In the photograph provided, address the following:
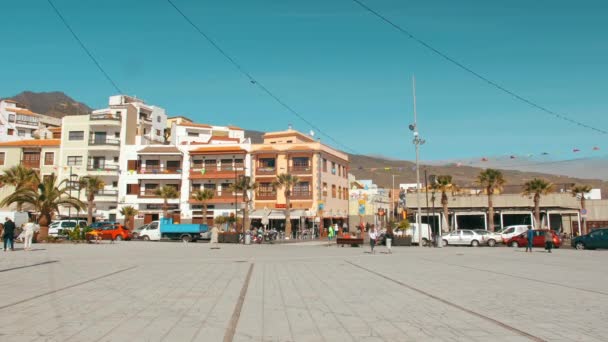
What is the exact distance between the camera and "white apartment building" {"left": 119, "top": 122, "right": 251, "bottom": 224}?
2418 inches

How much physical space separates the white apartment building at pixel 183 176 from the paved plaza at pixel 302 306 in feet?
149

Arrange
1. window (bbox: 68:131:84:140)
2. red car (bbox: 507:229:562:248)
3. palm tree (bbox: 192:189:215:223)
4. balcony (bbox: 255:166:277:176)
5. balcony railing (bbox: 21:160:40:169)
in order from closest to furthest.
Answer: red car (bbox: 507:229:562:248) → palm tree (bbox: 192:189:215:223) → balcony (bbox: 255:166:277:176) → window (bbox: 68:131:84:140) → balcony railing (bbox: 21:160:40:169)

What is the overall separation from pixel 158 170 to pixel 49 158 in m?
14.3

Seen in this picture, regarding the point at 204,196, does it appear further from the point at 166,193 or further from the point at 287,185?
the point at 287,185

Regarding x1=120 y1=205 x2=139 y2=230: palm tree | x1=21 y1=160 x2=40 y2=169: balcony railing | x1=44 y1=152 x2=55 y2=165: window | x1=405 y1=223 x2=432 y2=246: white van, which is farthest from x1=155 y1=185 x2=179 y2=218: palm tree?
x1=405 y1=223 x2=432 y2=246: white van

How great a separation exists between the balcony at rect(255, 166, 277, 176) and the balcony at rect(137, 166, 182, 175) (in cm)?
995

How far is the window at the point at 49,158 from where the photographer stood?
64481 mm

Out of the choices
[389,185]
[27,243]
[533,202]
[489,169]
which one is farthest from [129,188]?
[389,185]

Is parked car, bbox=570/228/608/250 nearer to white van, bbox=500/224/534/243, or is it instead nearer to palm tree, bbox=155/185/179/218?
white van, bbox=500/224/534/243

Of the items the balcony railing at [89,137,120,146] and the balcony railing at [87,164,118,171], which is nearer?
the balcony railing at [87,164,118,171]

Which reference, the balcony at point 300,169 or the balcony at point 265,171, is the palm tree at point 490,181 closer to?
the balcony at point 300,169

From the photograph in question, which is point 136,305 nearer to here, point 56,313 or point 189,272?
point 56,313

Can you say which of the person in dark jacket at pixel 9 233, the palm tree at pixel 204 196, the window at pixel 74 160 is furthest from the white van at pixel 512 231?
the window at pixel 74 160

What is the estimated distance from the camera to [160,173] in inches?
2485
